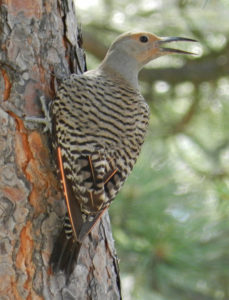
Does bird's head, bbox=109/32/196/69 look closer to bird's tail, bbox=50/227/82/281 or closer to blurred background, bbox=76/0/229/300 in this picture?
blurred background, bbox=76/0/229/300

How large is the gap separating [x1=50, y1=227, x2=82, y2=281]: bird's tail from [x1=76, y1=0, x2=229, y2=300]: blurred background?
129cm

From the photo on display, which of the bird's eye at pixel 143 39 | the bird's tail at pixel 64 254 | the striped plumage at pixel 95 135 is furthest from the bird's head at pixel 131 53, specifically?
the bird's tail at pixel 64 254

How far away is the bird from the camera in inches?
88.1

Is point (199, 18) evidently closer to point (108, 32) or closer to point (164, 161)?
point (108, 32)

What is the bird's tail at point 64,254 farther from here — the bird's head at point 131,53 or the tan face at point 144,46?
the tan face at point 144,46

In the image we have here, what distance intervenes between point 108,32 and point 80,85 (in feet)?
7.26

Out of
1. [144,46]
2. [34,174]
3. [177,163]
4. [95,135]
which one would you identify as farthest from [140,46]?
[177,163]

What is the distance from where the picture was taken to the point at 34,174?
7.39 ft

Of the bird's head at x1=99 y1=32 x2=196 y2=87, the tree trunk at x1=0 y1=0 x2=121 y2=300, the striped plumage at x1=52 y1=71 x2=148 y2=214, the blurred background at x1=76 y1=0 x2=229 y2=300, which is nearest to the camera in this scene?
the tree trunk at x1=0 y1=0 x2=121 y2=300

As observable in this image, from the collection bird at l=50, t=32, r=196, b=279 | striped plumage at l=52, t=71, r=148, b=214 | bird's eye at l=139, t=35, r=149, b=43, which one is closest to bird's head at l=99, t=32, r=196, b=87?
bird's eye at l=139, t=35, r=149, b=43

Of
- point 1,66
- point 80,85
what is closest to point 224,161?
point 80,85

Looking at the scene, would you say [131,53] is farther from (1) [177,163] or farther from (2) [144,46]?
(1) [177,163]

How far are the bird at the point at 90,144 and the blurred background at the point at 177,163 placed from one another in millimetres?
678

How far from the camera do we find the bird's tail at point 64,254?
218 centimetres
